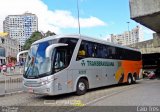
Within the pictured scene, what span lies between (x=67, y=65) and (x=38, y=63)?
4.94 ft

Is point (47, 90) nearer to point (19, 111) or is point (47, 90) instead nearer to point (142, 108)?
point (19, 111)

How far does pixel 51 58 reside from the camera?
13.5 metres

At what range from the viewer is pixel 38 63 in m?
13.9

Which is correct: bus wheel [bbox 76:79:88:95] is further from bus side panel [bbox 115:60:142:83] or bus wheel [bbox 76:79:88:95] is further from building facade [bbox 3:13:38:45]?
building facade [bbox 3:13:38:45]

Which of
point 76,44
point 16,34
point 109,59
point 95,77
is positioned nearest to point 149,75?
point 109,59

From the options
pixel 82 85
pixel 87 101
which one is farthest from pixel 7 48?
pixel 87 101

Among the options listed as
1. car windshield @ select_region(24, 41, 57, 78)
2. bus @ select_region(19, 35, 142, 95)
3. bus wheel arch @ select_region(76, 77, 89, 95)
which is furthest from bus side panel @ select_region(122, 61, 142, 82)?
car windshield @ select_region(24, 41, 57, 78)

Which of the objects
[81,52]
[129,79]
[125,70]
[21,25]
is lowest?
[129,79]

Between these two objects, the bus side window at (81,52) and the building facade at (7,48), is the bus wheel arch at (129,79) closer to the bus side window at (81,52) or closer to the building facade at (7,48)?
the bus side window at (81,52)

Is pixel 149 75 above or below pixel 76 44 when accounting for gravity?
below

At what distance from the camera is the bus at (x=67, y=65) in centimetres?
1352

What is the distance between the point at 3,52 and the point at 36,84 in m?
83.8

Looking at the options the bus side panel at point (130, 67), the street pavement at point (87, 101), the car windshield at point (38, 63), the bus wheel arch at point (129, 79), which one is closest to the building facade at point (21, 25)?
the bus side panel at point (130, 67)

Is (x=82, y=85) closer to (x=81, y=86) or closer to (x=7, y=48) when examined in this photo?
(x=81, y=86)
